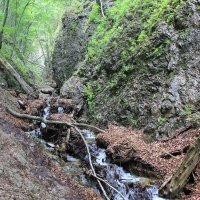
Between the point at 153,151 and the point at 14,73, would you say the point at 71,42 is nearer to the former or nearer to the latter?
the point at 14,73

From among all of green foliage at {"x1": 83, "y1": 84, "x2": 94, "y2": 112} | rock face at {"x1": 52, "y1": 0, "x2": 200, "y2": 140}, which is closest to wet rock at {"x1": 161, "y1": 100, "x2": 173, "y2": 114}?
rock face at {"x1": 52, "y1": 0, "x2": 200, "y2": 140}

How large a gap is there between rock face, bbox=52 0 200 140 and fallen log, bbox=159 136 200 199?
10.6ft

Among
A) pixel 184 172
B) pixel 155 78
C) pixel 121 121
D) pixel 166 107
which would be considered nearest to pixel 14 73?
pixel 121 121

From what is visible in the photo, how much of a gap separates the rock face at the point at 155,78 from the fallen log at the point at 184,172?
127 inches

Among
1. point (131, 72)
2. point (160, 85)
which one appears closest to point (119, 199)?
point (160, 85)

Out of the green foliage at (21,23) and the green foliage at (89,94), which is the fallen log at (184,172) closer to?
the green foliage at (89,94)

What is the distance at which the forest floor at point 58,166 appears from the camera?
5.59 metres

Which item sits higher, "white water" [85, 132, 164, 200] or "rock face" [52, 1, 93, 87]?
"rock face" [52, 1, 93, 87]

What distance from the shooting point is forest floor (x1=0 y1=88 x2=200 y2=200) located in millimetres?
5586

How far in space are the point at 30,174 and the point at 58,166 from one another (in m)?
1.73

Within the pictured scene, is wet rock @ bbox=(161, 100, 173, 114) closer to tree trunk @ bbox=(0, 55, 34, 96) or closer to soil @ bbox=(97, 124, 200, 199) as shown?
soil @ bbox=(97, 124, 200, 199)

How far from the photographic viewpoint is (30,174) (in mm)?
6293

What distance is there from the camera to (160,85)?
11047 millimetres

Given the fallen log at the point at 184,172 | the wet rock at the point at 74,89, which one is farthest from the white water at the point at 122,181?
the wet rock at the point at 74,89
